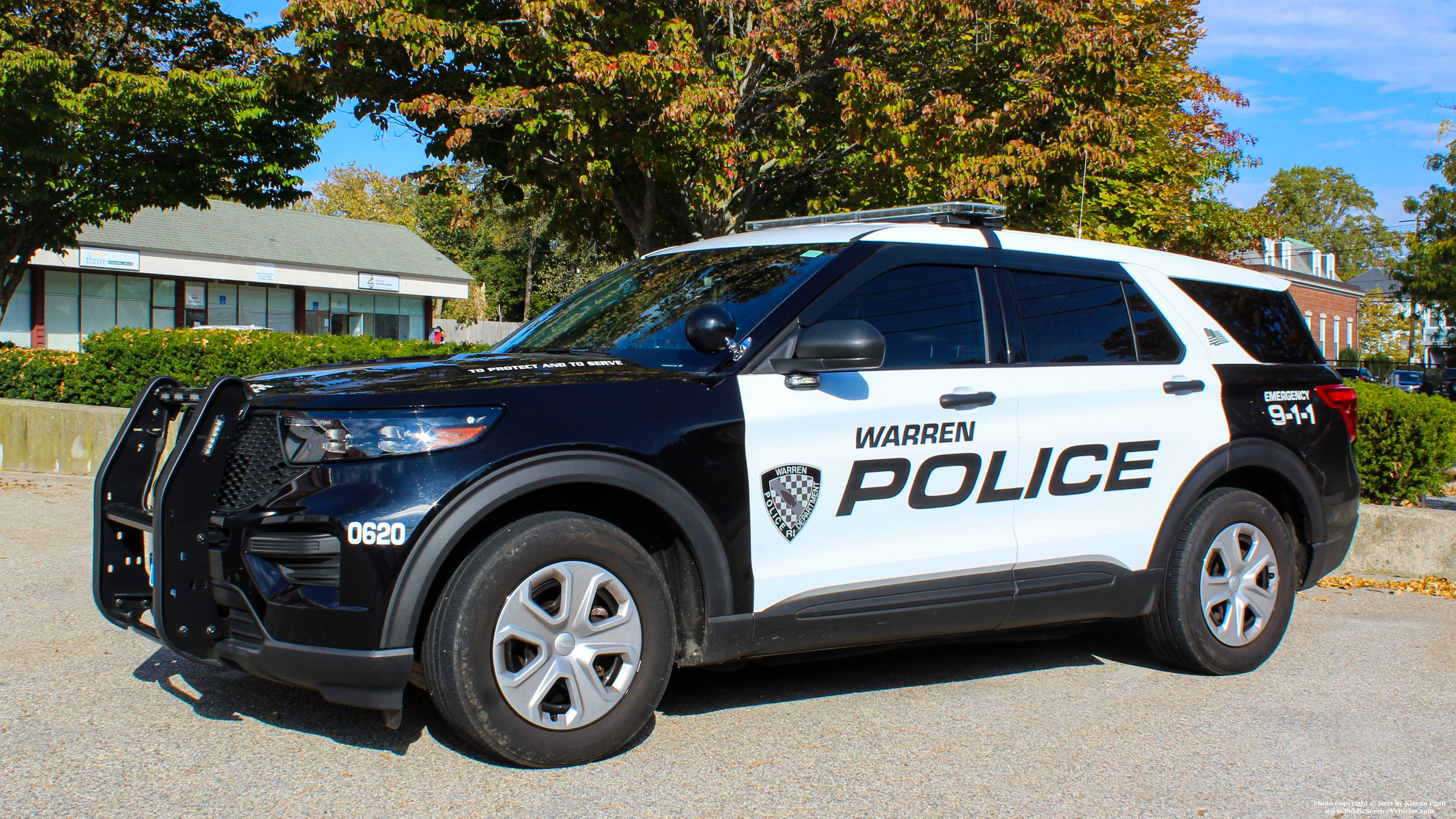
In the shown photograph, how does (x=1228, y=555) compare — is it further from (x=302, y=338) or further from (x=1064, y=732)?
(x=302, y=338)

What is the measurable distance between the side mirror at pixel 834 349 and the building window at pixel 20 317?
3545cm

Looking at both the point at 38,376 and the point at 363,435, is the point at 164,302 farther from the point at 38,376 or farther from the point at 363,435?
the point at 363,435

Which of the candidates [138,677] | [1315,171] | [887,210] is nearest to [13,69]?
[138,677]

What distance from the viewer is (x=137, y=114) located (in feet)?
46.5

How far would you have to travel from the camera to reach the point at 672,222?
1362cm

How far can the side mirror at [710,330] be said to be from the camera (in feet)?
12.5

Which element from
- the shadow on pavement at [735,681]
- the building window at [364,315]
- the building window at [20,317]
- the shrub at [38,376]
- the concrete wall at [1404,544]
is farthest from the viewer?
the building window at [364,315]

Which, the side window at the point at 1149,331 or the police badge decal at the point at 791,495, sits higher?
the side window at the point at 1149,331

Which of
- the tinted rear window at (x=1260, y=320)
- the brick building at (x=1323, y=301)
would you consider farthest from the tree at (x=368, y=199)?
the tinted rear window at (x=1260, y=320)

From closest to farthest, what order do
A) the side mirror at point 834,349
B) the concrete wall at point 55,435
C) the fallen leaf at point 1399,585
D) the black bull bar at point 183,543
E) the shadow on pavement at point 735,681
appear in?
the black bull bar at point 183,543 < the side mirror at point 834,349 < the shadow on pavement at point 735,681 < the fallen leaf at point 1399,585 < the concrete wall at point 55,435

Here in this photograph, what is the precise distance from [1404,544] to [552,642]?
20.4 feet

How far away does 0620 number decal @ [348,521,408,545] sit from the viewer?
3.18 m

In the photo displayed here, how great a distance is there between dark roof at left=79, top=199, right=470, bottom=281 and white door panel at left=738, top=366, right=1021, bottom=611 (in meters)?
32.9

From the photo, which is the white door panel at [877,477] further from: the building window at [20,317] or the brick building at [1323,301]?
the brick building at [1323,301]
